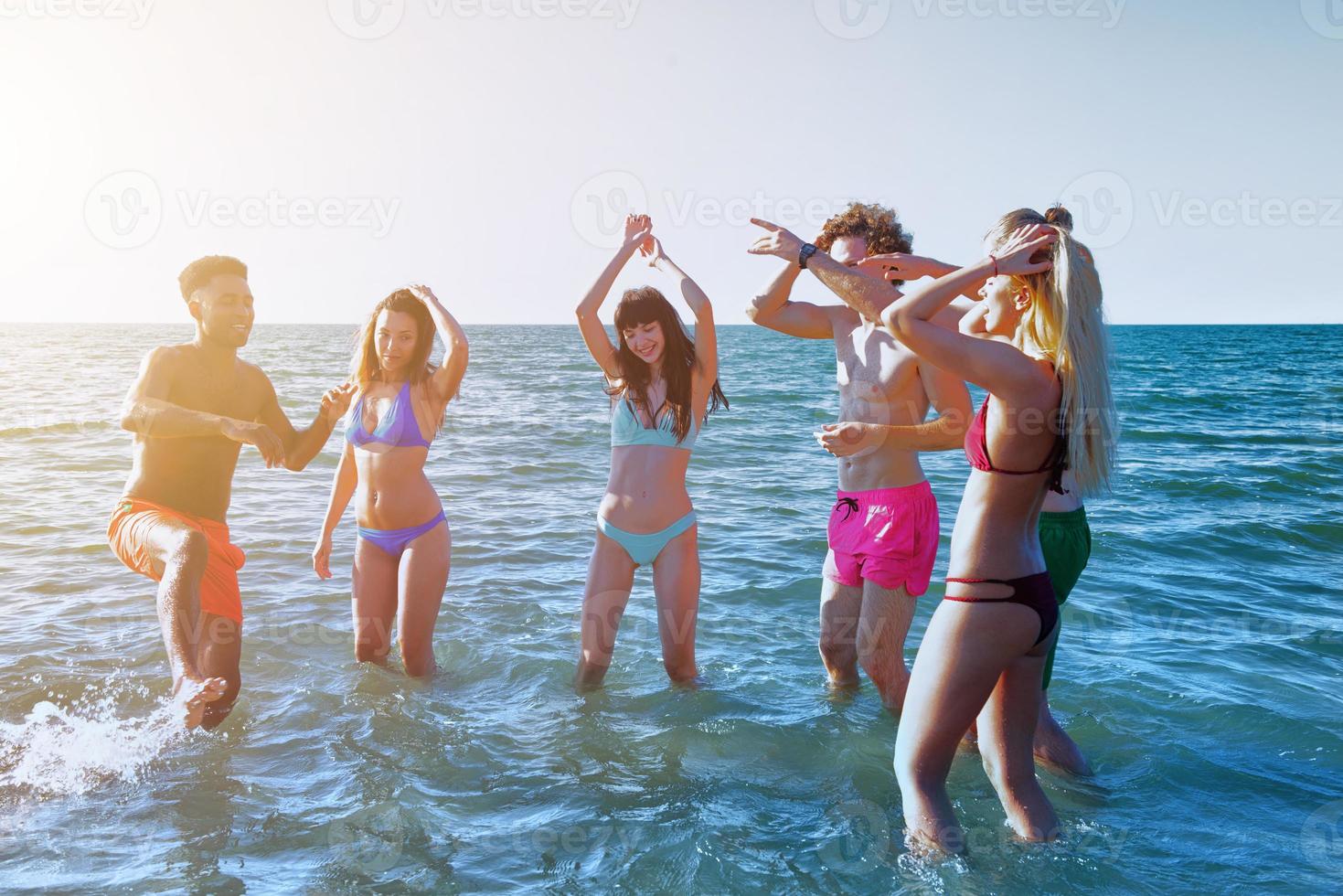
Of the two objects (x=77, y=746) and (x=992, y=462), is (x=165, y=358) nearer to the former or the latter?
(x=77, y=746)

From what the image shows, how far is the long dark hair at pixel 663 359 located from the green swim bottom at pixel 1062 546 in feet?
5.90

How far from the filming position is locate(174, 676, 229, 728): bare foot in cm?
400

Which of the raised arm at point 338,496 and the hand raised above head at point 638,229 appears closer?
the hand raised above head at point 638,229

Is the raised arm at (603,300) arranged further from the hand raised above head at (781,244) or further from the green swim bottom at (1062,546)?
the green swim bottom at (1062,546)

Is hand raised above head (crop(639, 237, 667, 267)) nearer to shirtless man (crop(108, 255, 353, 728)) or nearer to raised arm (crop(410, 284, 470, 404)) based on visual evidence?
raised arm (crop(410, 284, 470, 404))

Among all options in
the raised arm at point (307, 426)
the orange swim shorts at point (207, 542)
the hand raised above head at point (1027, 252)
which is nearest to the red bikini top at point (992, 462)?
the hand raised above head at point (1027, 252)

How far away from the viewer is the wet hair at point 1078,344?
10.1ft

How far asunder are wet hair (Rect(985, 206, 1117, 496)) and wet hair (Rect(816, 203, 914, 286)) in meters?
1.76

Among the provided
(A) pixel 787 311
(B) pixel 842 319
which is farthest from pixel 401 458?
(B) pixel 842 319

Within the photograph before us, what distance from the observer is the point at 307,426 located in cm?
504

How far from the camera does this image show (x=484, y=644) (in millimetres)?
6773

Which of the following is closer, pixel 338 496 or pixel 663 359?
pixel 663 359

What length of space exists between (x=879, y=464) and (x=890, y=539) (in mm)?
384

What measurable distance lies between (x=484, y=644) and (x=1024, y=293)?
4.79 meters
